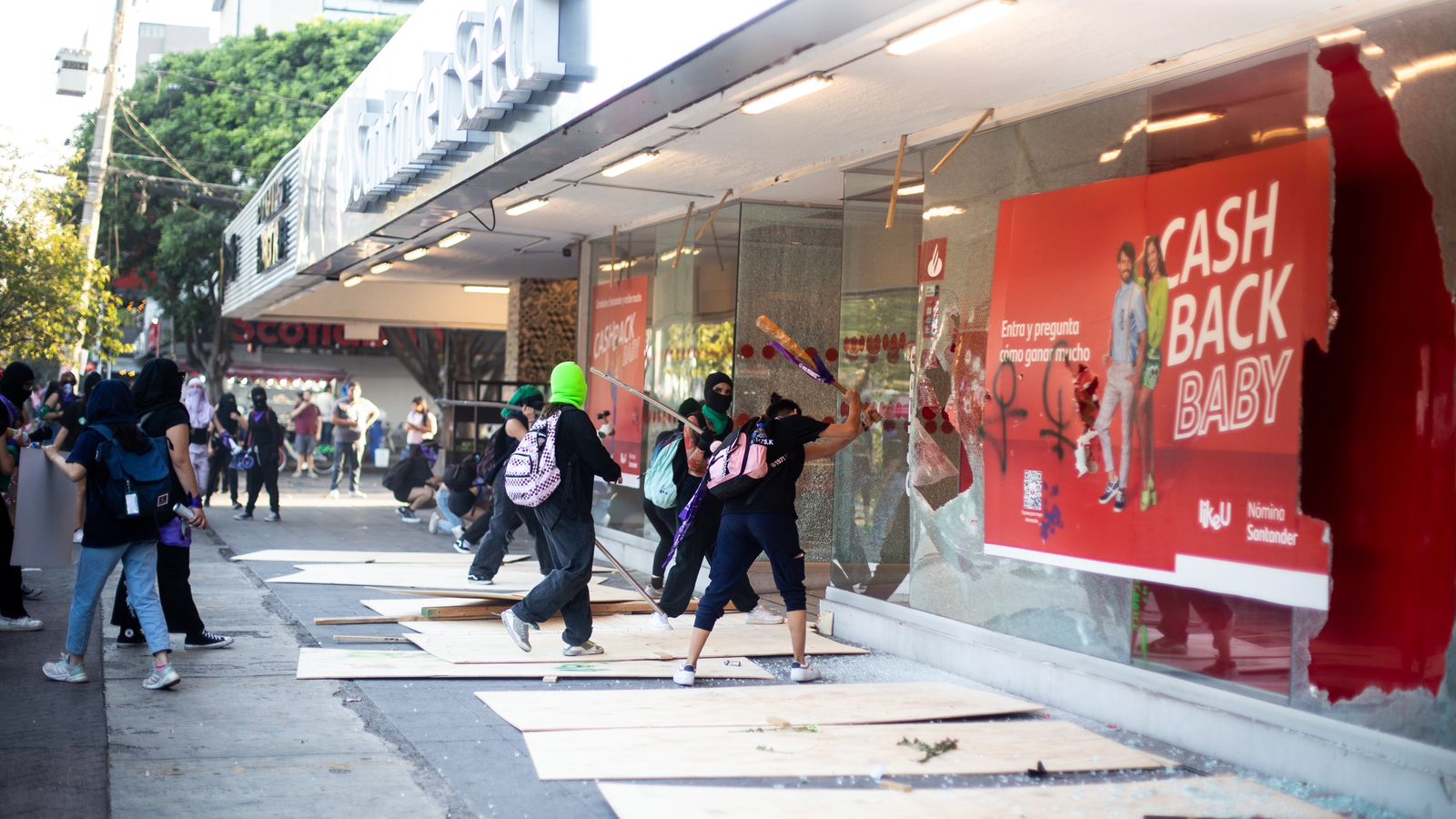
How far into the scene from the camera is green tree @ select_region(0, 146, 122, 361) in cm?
1905

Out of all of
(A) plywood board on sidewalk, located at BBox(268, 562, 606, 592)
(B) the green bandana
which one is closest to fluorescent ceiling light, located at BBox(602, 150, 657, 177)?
(B) the green bandana

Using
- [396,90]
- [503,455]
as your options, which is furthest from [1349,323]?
[396,90]

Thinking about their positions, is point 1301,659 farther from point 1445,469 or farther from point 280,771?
point 280,771

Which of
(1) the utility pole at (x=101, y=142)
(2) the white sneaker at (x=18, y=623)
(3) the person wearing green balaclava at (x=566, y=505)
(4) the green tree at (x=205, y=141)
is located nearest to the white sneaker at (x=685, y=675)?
(3) the person wearing green balaclava at (x=566, y=505)

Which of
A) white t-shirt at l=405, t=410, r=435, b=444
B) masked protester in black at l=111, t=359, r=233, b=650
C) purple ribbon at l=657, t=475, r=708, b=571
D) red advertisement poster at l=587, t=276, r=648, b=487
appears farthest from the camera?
white t-shirt at l=405, t=410, r=435, b=444

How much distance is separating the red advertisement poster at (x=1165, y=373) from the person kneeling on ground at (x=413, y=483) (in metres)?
10.4

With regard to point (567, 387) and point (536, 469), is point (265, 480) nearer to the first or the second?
point (567, 387)

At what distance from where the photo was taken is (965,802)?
5492 mm

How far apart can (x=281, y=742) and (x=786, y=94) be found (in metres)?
4.16

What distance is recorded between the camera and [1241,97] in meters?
6.45

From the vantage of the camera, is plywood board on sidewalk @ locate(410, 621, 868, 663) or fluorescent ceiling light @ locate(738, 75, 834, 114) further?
plywood board on sidewalk @ locate(410, 621, 868, 663)

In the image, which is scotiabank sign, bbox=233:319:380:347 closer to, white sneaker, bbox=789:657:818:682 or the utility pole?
the utility pole

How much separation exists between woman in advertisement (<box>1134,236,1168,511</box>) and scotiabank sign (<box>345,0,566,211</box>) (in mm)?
3479

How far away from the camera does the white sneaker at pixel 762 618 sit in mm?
10031
